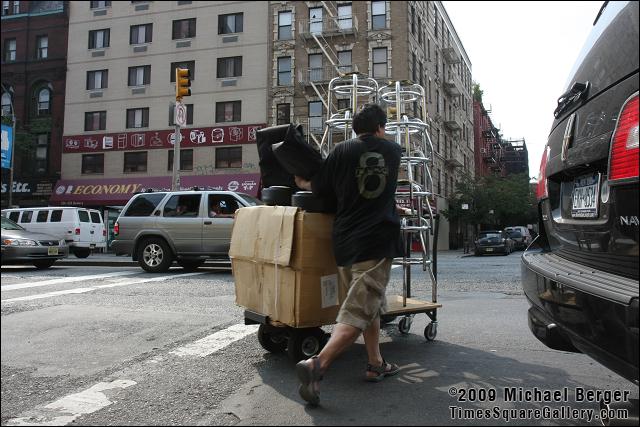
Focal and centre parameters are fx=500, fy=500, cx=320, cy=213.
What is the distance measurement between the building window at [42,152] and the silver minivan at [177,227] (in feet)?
83.7

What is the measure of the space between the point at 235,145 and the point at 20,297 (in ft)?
77.6

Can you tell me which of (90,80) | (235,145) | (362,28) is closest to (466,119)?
(362,28)

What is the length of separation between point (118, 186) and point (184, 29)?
35.1 feet

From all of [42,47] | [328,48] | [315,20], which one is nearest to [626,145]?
[328,48]

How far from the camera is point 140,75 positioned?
32094 millimetres

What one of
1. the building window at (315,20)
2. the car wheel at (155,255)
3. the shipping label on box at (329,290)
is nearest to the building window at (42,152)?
the building window at (315,20)

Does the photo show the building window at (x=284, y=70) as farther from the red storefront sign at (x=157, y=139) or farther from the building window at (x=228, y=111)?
the red storefront sign at (x=157, y=139)

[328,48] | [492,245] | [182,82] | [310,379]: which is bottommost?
[310,379]

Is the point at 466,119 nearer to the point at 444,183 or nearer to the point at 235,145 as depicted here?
the point at 444,183

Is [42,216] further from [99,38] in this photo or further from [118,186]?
[99,38]

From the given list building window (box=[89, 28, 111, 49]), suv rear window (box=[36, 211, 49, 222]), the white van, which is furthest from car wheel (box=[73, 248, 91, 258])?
building window (box=[89, 28, 111, 49])

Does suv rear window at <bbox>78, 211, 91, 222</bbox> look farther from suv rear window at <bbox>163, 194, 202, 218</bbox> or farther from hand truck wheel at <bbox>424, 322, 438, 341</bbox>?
hand truck wheel at <bbox>424, 322, 438, 341</bbox>

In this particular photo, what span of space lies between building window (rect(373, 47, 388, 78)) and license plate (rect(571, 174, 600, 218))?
27.3 metres

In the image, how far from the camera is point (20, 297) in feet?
22.8
